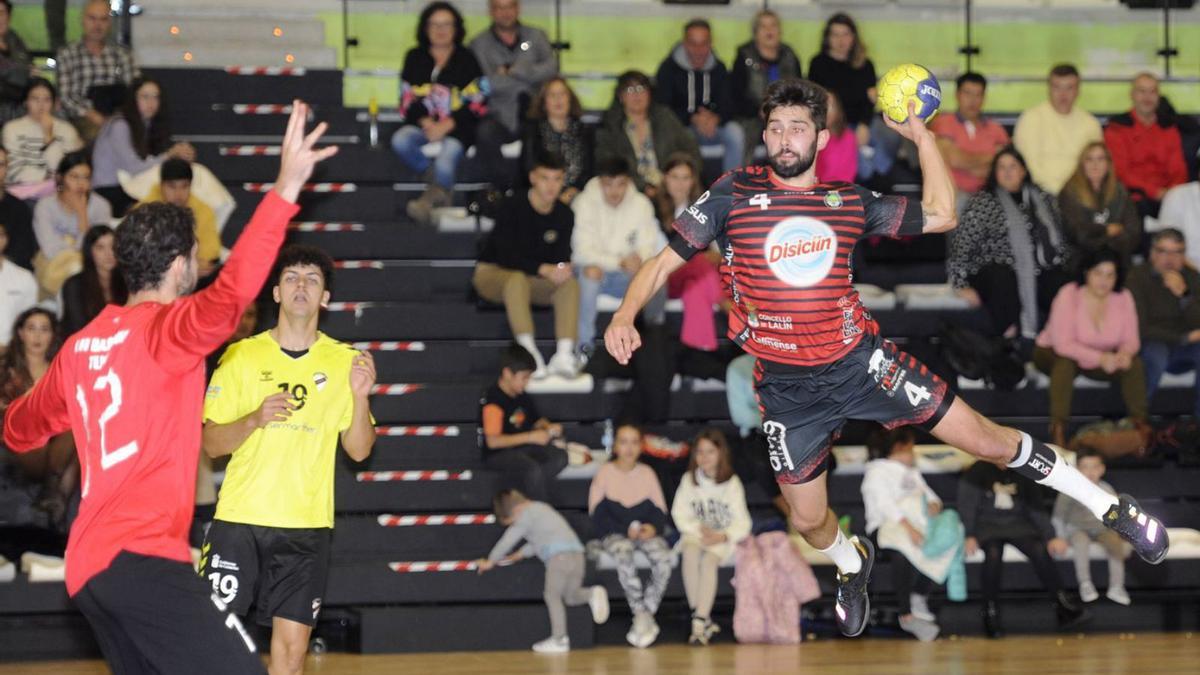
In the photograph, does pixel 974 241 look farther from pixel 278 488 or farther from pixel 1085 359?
pixel 278 488

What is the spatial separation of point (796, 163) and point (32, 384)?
6254 millimetres

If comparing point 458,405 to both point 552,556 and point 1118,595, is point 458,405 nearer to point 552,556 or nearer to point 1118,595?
point 552,556

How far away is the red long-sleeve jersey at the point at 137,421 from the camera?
5008mm

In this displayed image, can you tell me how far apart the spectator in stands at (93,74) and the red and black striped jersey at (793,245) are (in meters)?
7.64

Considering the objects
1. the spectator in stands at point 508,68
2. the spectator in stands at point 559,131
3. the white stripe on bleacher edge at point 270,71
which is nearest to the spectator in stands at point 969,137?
the spectator in stands at point 559,131

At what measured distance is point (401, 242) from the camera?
1345 cm

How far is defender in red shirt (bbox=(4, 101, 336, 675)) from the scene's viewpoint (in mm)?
4898

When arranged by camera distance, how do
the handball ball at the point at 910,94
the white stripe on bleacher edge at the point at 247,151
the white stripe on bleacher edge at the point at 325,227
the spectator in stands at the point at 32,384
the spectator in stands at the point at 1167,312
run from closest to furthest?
the handball ball at the point at 910,94
the spectator in stands at the point at 32,384
the spectator in stands at the point at 1167,312
the white stripe on bleacher edge at the point at 325,227
the white stripe on bleacher edge at the point at 247,151

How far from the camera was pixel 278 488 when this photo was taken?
7.05 metres

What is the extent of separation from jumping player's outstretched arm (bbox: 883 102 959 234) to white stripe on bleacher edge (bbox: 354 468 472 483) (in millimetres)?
5690

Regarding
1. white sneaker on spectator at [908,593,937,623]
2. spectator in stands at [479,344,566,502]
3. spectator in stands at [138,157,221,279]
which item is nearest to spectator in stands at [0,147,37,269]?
spectator in stands at [138,157,221,279]

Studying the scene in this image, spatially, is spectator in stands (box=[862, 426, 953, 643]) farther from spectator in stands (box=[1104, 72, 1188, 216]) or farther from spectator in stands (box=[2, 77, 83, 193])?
spectator in stands (box=[2, 77, 83, 193])

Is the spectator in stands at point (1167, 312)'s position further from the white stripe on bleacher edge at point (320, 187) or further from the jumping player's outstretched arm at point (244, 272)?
the jumping player's outstretched arm at point (244, 272)

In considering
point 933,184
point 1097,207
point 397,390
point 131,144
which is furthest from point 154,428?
point 1097,207
